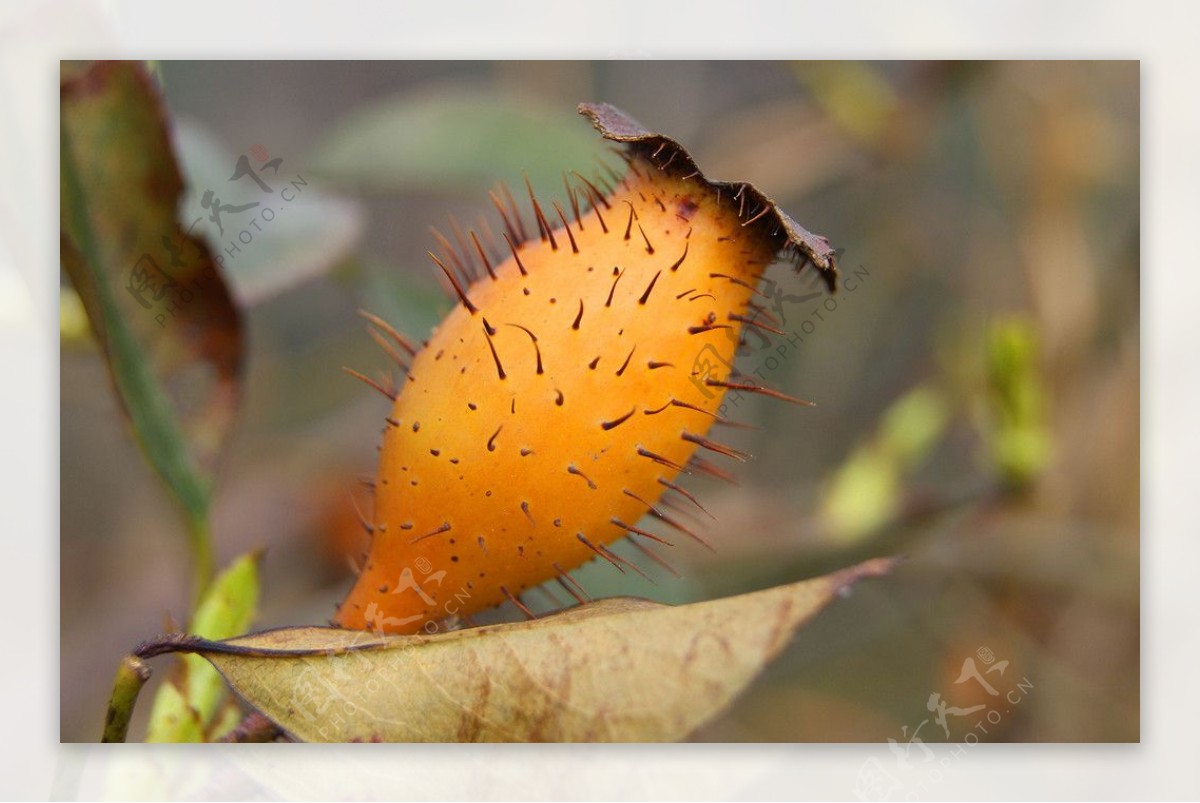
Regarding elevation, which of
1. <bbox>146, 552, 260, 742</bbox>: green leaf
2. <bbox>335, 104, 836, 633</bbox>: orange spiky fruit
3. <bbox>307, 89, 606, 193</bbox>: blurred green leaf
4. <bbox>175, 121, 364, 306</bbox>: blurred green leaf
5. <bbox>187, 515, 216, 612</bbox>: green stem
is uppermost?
<bbox>307, 89, 606, 193</bbox>: blurred green leaf

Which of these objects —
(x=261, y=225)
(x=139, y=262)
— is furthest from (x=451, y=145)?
(x=139, y=262)

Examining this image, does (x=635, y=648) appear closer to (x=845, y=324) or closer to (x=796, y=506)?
(x=796, y=506)

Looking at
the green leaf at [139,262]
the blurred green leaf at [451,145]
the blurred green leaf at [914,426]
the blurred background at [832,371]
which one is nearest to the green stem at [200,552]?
the green leaf at [139,262]

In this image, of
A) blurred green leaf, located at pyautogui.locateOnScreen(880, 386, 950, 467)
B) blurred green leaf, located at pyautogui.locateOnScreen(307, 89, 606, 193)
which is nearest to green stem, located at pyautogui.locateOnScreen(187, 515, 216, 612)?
blurred green leaf, located at pyautogui.locateOnScreen(307, 89, 606, 193)

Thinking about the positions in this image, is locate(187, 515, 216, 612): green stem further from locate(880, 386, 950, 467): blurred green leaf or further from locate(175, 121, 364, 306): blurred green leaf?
locate(880, 386, 950, 467): blurred green leaf

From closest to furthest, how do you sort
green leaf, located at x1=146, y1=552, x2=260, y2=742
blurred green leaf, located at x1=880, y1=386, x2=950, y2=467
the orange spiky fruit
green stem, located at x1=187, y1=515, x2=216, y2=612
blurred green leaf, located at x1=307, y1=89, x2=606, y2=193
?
the orange spiky fruit
green leaf, located at x1=146, y1=552, x2=260, y2=742
green stem, located at x1=187, y1=515, x2=216, y2=612
blurred green leaf, located at x1=307, y1=89, x2=606, y2=193
blurred green leaf, located at x1=880, y1=386, x2=950, y2=467

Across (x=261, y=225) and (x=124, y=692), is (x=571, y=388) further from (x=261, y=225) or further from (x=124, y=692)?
(x=261, y=225)
